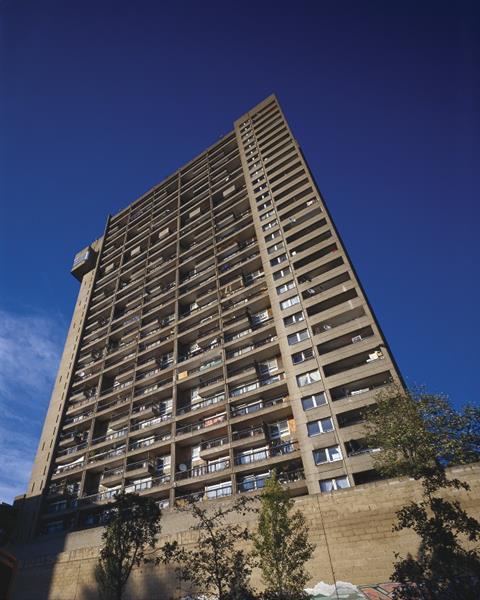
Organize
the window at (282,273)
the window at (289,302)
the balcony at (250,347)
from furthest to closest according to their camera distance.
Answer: the window at (282,273) → the window at (289,302) → the balcony at (250,347)

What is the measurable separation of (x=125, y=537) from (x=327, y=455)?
16356 mm

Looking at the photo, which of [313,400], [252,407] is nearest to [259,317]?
[252,407]

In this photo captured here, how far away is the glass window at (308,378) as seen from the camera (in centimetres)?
3394

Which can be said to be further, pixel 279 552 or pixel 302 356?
pixel 302 356

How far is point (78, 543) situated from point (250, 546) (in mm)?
17338

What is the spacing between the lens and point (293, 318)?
39.1m

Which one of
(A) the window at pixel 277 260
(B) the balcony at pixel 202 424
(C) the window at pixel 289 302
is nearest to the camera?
(B) the balcony at pixel 202 424

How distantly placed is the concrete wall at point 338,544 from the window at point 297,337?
49.7 feet

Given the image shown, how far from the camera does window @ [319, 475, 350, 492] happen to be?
1085 inches

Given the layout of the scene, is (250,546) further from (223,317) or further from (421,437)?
(223,317)

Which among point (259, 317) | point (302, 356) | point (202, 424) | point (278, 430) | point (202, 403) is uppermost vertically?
point (259, 317)

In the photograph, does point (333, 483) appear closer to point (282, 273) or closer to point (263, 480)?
point (263, 480)

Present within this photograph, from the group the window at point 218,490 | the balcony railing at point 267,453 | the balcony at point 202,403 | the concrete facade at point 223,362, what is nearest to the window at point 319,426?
the concrete facade at point 223,362

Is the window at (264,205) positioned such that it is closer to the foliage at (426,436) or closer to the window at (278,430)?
the window at (278,430)
